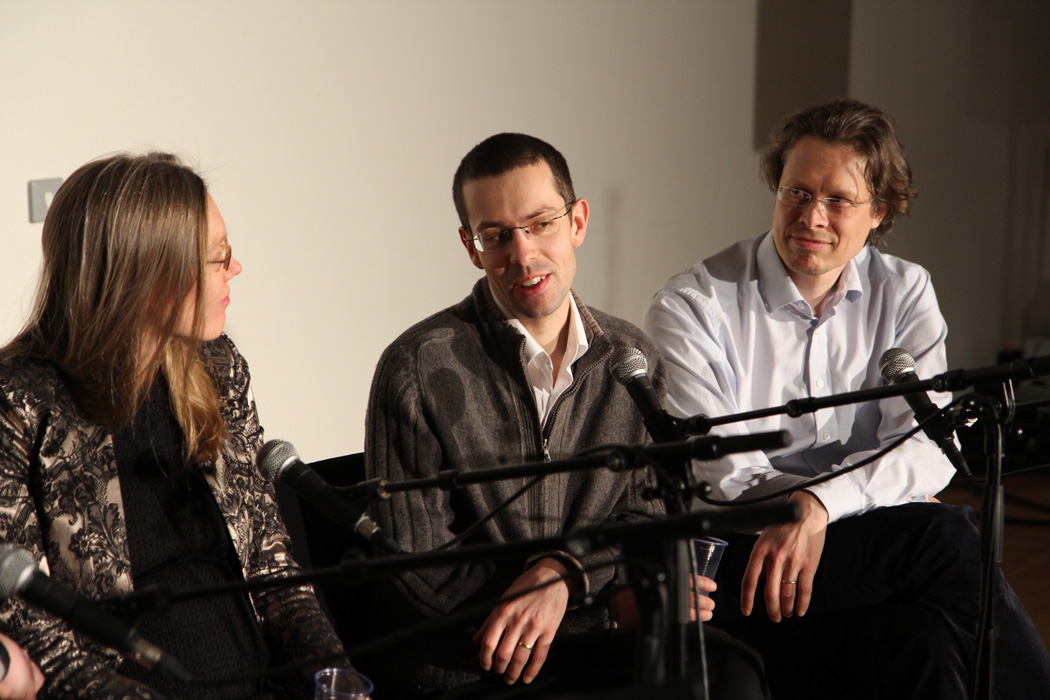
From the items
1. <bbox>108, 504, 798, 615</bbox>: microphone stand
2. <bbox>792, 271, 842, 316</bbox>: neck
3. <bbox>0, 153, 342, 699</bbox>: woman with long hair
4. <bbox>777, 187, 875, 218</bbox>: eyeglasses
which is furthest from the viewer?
<bbox>792, 271, 842, 316</bbox>: neck

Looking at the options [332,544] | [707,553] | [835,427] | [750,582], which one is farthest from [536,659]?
[835,427]

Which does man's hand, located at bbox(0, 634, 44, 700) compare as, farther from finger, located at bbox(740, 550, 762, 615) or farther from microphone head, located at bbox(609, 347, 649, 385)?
finger, located at bbox(740, 550, 762, 615)

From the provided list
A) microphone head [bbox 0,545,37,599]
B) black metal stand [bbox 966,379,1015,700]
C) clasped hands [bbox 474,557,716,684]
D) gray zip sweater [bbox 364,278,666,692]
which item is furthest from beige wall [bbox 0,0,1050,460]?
black metal stand [bbox 966,379,1015,700]

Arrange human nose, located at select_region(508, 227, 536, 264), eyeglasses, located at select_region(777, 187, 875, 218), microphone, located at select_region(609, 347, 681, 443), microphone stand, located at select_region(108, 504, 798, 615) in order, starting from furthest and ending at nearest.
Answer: eyeglasses, located at select_region(777, 187, 875, 218)
human nose, located at select_region(508, 227, 536, 264)
microphone, located at select_region(609, 347, 681, 443)
microphone stand, located at select_region(108, 504, 798, 615)

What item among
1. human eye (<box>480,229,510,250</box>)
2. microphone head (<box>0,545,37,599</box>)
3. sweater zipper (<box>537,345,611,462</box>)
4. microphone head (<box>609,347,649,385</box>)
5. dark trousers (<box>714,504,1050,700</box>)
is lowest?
dark trousers (<box>714,504,1050,700</box>)

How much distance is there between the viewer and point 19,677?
1.34m

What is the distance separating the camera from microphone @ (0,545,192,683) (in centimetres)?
90

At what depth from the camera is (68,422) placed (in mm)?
1543

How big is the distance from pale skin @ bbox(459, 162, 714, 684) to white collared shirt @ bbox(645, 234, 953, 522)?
42 cm

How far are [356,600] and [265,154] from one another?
1.53 metres

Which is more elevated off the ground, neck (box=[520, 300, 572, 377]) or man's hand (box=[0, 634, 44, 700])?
neck (box=[520, 300, 572, 377])

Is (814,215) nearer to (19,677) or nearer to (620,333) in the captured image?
(620,333)

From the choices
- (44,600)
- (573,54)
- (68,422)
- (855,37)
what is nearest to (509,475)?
(44,600)

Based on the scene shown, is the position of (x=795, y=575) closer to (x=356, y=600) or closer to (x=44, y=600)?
(x=356, y=600)
